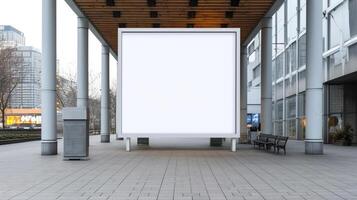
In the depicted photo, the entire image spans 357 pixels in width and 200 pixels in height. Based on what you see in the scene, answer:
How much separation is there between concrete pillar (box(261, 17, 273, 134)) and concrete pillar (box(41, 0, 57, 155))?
11762 mm

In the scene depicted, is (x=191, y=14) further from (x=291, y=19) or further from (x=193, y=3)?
(x=291, y=19)

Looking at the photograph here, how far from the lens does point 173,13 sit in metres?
25.1

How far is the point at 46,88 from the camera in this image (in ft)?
61.9

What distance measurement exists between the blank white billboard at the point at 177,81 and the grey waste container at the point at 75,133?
422cm

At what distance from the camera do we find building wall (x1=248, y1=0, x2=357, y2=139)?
26.5 meters

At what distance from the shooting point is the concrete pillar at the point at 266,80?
86.6 feet

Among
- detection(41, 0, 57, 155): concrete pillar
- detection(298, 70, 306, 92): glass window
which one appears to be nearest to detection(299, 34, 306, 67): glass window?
detection(298, 70, 306, 92): glass window

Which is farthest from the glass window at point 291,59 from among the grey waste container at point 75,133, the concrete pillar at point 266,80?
the grey waste container at point 75,133

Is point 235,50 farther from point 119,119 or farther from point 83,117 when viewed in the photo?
point 83,117

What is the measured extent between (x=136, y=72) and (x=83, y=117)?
195 inches

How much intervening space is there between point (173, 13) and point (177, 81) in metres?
5.55

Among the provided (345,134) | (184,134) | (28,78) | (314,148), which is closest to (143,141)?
(184,134)

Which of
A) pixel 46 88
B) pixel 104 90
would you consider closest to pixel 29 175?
pixel 46 88

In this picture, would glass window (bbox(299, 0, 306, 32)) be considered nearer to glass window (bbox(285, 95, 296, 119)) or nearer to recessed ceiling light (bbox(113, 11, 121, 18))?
glass window (bbox(285, 95, 296, 119))
